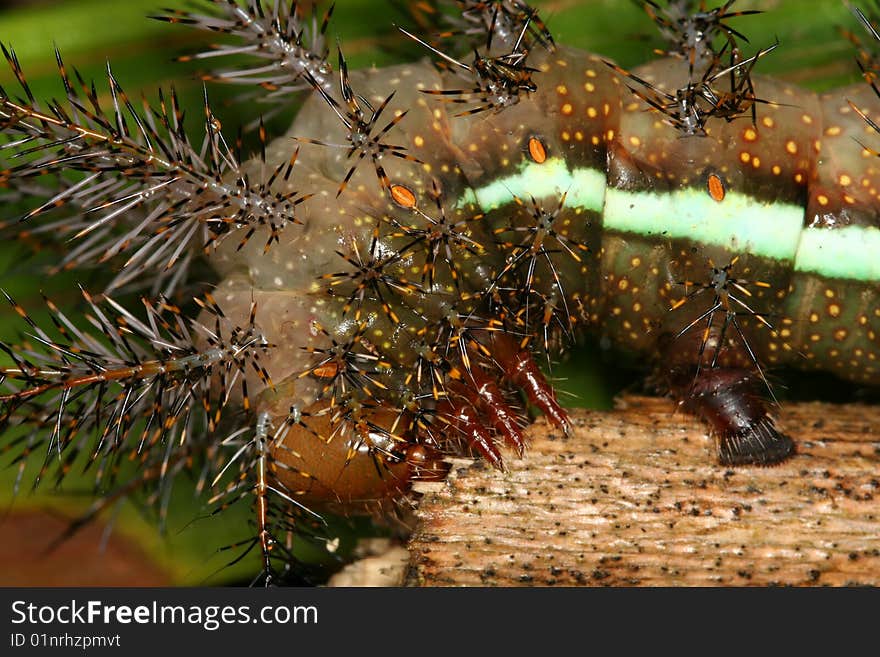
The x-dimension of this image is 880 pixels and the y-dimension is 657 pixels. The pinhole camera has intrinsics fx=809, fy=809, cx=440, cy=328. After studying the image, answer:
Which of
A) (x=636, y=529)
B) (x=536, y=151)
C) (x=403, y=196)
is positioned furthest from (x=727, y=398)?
(x=403, y=196)

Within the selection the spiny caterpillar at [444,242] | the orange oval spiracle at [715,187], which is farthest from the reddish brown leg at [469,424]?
the orange oval spiracle at [715,187]

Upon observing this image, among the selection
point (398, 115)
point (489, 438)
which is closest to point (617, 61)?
point (398, 115)

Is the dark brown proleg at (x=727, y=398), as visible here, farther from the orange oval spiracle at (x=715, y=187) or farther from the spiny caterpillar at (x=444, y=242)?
the orange oval spiracle at (x=715, y=187)

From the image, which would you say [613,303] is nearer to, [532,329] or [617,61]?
[532,329]

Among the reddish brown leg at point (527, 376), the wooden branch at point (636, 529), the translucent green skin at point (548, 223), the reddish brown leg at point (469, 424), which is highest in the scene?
the translucent green skin at point (548, 223)

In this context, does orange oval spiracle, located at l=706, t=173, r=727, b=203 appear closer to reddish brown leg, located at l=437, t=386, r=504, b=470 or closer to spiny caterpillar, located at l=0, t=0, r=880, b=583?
spiny caterpillar, located at l=0, t=0, r=880, b=583
